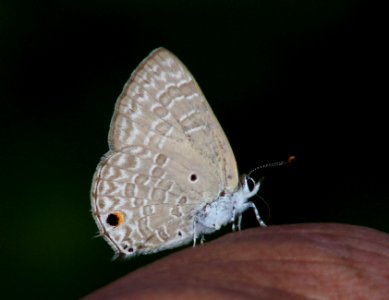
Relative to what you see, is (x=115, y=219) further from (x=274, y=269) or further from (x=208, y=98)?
(x=274, y=269)

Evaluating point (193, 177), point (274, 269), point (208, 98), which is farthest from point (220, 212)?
point (274, 269)

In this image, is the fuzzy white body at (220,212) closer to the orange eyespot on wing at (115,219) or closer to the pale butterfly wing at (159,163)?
the pale butterfly wing at (159,163)

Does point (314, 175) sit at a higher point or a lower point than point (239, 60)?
lower

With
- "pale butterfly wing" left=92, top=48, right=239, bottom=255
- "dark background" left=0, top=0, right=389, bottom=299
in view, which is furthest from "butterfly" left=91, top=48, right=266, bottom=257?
"dark background" left=0, top=0, right=389, bottom=299

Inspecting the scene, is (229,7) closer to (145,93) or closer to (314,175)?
(314,175)

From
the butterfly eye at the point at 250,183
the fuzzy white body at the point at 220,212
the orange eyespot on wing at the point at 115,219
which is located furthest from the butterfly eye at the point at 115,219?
the butterfly eye at the point at 250,183

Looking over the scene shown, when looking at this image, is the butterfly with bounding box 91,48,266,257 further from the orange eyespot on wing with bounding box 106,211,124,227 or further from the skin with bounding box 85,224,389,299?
the skin with bounding box 85,224,389,299

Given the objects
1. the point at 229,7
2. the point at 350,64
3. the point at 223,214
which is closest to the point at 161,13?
the point at 229,7
